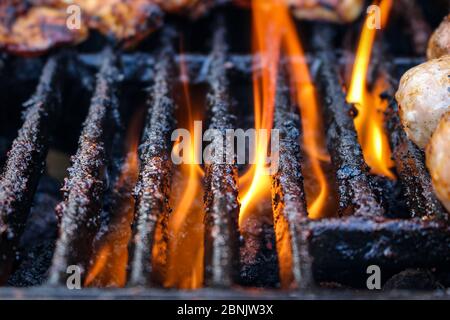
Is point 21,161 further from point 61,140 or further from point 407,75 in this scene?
point 407,75

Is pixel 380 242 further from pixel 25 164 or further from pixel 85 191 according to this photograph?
pixel 25 164

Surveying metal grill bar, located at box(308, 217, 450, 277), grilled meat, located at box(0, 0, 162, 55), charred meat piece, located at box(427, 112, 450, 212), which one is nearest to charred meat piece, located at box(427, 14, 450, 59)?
charred meat piece, located at box(427, 112, 450, 212)

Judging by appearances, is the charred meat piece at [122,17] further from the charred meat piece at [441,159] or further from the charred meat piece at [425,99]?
the charred meat piece at [441,159]

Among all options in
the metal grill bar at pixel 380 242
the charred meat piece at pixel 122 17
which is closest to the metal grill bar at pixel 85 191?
the charred meat piece at pixel 122 17

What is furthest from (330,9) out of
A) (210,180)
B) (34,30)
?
(34,30)

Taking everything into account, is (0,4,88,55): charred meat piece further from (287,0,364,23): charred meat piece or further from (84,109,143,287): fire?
(287,0,364,23): charred meat piece
